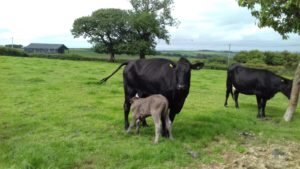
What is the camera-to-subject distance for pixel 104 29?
66.9 m

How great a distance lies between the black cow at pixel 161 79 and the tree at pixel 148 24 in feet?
169

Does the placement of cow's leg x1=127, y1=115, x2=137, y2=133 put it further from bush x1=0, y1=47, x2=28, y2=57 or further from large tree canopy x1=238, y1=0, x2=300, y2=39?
bush x1=0, y1=47, x2=28, y2=57

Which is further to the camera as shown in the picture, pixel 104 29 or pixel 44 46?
pixel 44 46

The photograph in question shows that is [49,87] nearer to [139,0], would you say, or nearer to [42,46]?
[139,0]

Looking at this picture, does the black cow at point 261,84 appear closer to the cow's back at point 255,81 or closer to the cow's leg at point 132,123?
the cow's back at point 255,81

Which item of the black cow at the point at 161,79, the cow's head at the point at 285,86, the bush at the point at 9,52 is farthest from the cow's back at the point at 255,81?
the bush at the point at 9,52

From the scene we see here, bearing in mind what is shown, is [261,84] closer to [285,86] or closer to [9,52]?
[285,86]

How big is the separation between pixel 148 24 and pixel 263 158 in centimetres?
5590

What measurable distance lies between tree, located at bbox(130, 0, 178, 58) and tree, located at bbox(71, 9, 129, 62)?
90.7 inches

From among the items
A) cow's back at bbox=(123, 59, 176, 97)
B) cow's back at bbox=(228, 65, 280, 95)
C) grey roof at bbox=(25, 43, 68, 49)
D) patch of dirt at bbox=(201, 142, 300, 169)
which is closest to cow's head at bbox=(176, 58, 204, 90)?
cow's back at bbox=(123, 59, 176, 97)

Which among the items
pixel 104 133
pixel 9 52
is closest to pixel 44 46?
pixel 9 52

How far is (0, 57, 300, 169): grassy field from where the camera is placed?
26.9 feet

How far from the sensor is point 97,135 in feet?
33.3

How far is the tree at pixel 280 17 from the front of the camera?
12.9 meters
